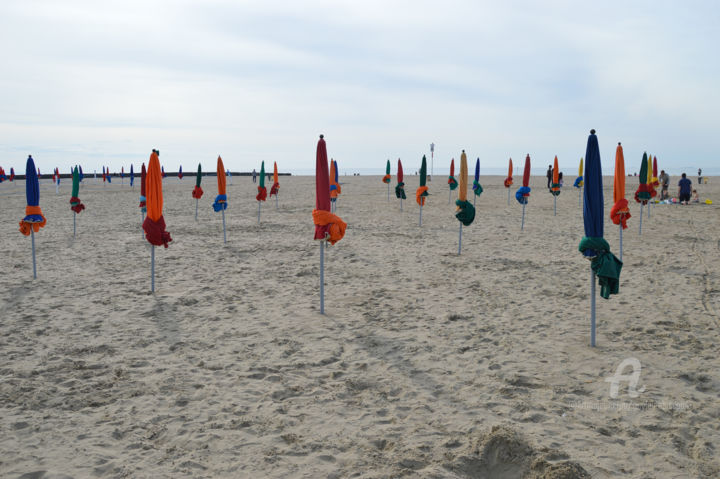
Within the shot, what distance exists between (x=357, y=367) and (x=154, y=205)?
17.1 feet

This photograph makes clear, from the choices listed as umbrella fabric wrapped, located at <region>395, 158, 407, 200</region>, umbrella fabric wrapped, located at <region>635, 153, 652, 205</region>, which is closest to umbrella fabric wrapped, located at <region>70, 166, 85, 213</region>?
umbrella fabric wrapped, located at <region>395, 158, 407, 200</region>

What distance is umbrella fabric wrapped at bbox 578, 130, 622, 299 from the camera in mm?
5852

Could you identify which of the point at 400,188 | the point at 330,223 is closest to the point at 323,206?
the point at 330,223

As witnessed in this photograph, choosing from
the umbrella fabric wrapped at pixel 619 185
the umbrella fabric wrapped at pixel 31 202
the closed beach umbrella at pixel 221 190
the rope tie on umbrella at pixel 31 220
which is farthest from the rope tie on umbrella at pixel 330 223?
the closed beach umbrella at pixel 221 190

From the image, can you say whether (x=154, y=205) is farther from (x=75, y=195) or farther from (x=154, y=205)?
(x=75, y=195)

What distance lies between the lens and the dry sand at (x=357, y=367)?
13.1ft

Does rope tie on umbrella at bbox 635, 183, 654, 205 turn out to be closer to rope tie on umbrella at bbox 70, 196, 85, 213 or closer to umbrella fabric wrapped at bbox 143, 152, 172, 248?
umbrella fabric wrapped at bbox 143, 152, 172, 248

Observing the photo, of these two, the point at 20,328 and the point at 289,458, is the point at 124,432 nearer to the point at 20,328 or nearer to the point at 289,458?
the point at 289,458

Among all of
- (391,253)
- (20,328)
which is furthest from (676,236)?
(20,328)

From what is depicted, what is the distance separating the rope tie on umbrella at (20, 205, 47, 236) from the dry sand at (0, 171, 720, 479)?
1.01 metres

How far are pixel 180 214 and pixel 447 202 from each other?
45.2ft

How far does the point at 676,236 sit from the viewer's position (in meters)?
14.7

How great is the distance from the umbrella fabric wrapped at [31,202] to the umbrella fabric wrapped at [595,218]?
10.0 metres

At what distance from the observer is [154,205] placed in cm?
878
